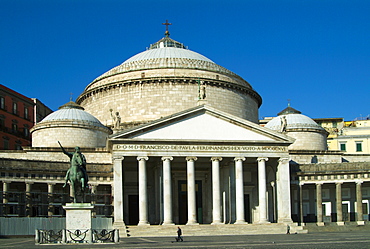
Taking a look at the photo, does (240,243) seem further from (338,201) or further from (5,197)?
(338,201)

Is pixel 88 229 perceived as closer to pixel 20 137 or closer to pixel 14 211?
pixel 14 211

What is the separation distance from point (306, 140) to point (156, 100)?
63.2 ft

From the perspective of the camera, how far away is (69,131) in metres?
67.6

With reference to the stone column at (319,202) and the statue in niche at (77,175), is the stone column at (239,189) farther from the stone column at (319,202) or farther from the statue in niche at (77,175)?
the statue in niche at (77,175)

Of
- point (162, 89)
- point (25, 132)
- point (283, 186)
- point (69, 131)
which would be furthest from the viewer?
point (25, 132)

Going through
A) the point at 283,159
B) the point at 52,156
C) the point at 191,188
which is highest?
the point at 52,156

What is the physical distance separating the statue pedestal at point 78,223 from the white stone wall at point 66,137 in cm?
3081

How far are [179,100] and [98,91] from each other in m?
10.9

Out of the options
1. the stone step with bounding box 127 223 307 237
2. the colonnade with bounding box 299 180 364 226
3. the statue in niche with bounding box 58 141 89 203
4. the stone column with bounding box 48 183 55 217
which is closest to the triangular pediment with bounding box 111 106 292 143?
the stone step with bounding box 127 223 307 237

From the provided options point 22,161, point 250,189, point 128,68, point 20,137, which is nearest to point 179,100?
point 128,68

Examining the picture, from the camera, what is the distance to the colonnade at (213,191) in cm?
5684

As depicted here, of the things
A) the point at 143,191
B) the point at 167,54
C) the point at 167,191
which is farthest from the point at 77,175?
the point at 167,54

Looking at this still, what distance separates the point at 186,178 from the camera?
211 ft

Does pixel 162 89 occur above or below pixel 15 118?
above
